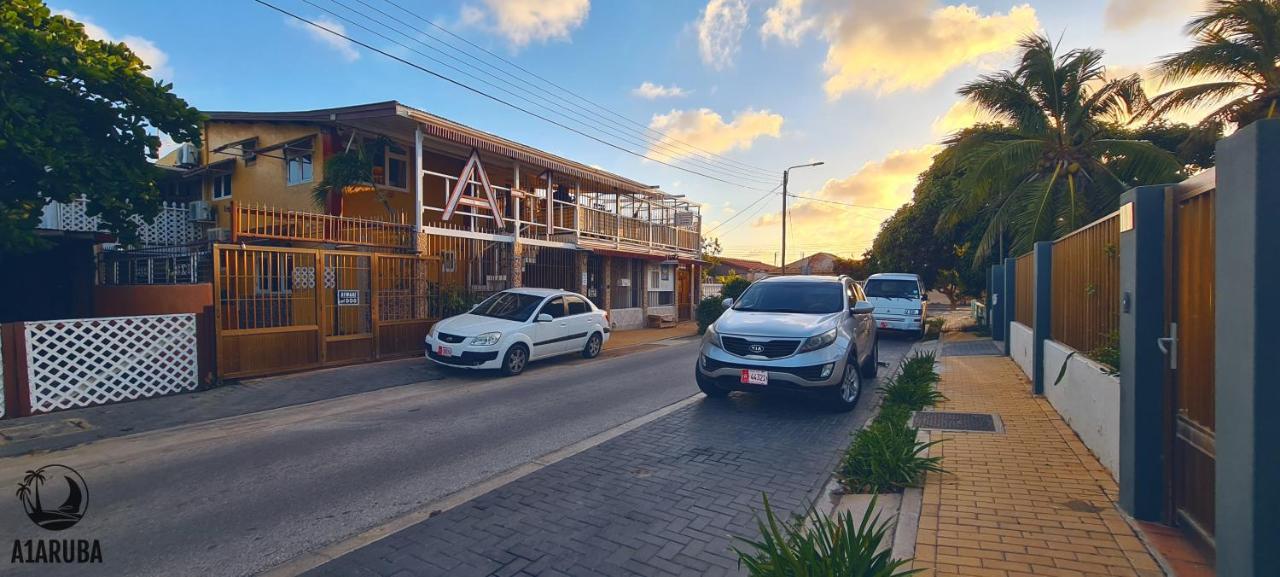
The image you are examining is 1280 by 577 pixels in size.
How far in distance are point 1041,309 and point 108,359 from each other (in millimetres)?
12985

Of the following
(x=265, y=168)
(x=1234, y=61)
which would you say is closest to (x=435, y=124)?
(x=265, y=168)

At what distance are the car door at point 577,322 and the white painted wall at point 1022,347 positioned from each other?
26.9 feet

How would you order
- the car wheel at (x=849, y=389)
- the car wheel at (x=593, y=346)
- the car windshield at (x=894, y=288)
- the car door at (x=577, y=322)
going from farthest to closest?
the car windshield at (x=894, y=288) < the car wheel at (x=593, y=346) < the car door at (x=577, y=322) < the car wheel at (x=849, y=389)

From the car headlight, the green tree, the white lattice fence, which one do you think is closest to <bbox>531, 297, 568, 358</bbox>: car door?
the white lattice fence

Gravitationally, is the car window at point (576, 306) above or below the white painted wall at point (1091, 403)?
above

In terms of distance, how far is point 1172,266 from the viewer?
3744mm

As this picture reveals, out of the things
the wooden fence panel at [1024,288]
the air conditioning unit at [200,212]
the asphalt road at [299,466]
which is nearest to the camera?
the asphalt road at [299,466]

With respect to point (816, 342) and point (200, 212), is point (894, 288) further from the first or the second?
Result: point (200, 212)

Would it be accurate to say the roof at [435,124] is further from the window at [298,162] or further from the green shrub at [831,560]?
the green shrub at [831,560]

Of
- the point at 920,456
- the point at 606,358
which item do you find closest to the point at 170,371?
the point at 606,358

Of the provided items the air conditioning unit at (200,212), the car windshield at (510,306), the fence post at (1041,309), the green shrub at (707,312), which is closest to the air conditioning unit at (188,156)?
the air conditioning unit at (200,212)

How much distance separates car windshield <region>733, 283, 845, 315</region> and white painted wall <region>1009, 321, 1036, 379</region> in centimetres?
306

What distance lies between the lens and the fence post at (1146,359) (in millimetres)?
3787

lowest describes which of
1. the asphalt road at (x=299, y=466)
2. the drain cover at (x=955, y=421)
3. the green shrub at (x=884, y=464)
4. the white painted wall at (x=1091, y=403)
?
the asphalt road at (x=299, y=466)
